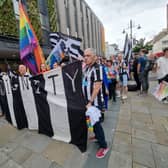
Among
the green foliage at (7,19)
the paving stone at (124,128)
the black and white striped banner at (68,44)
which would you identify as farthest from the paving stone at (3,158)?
the green foliage at (7,19)

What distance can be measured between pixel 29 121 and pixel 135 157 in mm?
2302

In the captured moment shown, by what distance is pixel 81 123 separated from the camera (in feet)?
7.14

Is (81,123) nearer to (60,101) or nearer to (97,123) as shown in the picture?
(97,123)

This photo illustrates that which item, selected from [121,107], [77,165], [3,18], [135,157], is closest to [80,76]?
[77,165]

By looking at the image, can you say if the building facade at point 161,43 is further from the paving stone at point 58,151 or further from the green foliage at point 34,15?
the paving stone at point 58,151

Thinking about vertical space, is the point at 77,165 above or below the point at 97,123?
below

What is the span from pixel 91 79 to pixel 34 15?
10.4 metres

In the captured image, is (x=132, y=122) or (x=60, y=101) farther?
(x=132, y=122)

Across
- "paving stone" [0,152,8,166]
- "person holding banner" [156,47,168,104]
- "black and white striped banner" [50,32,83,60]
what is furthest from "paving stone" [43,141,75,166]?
"person holding banner" [156,47,168,104]

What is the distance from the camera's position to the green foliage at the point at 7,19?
25.5 ft

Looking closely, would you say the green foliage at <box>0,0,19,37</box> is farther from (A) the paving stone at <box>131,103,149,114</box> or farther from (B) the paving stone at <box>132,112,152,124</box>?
(B) the paving stone at <box>132,112,152,124</box>

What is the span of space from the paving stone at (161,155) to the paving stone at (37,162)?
157 cm

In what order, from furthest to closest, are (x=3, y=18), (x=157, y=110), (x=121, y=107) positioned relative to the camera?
1. (x=3, y=18)
2. (x=121, y=107)
3. (x=157, y=110)

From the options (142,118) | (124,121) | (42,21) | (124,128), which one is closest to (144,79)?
(142,118)
